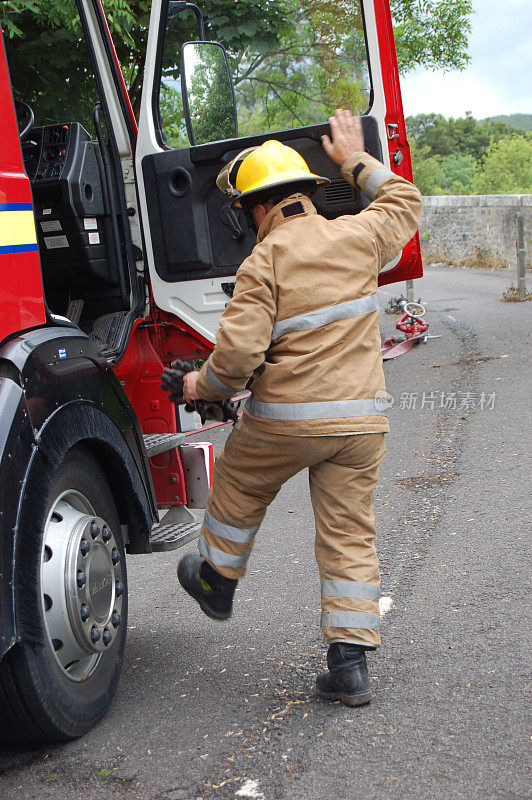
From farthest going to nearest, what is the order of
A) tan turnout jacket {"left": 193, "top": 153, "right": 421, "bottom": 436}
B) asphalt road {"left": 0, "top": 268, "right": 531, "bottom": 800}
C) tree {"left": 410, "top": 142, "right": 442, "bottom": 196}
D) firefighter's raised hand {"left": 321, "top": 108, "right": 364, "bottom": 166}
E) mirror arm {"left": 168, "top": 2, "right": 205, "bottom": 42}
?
tree {"left": 410, "top": 142, "right": 442, "bottom": 196} < mirror arm {"left": 168, "top": 2, "right": 205, "bottom": 42} < firefighter's raised hand {"left": 321, "top": 108, "right": 364, "bottom": 166} < tan turnout jacket {"left": 193, "top": 153, "right": 421, "bottom": 436} < asphalt road {"left": 0, "top": 268, "right": 531, "bottom": 800}

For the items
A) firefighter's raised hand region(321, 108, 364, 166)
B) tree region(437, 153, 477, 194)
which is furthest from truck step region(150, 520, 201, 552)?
tree region(437, 153, 477, 194)

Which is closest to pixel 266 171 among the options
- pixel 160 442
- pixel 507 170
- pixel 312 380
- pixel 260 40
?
pixel 312 380

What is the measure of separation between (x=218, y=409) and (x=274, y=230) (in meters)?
0.64

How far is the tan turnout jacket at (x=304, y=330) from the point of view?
2.96 meters

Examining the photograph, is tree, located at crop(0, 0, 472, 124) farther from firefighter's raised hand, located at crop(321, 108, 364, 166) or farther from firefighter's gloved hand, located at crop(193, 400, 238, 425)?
firefighter's gloved hand, located at crop(193, 400, 238, 425)

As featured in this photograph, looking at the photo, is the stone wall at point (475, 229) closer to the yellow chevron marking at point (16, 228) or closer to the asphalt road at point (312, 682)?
the asphalt road at point (312, 682)

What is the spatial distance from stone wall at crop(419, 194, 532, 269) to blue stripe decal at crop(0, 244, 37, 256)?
17658 millimetres

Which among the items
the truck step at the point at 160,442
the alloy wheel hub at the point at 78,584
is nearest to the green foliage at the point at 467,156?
the truck step at the point at 160,442

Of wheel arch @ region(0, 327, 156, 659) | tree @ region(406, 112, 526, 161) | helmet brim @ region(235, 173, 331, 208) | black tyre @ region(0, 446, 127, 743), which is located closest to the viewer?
wheel arch @ region(0, 327, 156, 659)

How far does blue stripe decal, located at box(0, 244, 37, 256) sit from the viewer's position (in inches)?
101

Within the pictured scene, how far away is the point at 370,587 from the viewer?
3.13m

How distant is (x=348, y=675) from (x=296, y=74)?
2.89 m

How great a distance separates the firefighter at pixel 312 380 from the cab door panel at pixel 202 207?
0.89m

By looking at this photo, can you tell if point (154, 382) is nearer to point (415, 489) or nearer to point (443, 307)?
point (415, 489)
